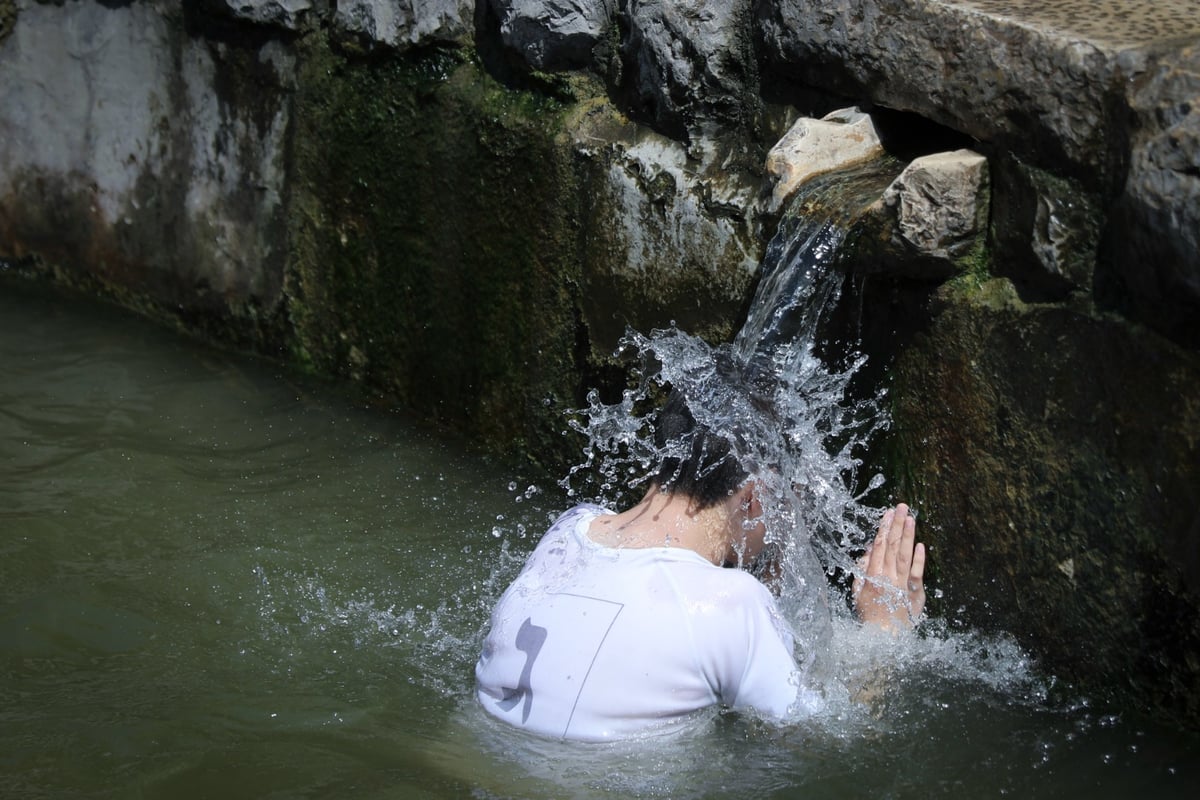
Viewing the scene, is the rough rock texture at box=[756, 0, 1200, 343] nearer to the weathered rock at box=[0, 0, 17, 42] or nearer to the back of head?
the back of head

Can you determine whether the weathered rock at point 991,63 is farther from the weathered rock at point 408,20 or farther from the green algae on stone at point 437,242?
the weathered rock at point 408,20

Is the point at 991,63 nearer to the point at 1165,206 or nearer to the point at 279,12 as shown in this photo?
the point at 1165,206

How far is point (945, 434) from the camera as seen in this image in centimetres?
294

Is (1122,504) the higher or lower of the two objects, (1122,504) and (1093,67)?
the lower

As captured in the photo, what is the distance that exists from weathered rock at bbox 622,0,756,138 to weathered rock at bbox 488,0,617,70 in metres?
0.17

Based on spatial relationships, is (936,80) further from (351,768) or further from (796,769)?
(351,768)

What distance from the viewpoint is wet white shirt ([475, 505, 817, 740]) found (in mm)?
2404

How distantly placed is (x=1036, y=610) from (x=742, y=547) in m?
0.69

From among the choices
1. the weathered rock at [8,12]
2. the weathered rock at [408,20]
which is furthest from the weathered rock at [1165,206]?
the weathered rock at [8,12]

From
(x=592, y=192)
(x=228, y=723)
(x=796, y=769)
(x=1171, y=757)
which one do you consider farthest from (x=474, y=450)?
(x=1171, y=757)

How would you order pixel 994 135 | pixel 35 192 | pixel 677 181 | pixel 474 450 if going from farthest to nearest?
pixel 35 192 < pixel 474 450 < pixel 677 181 < pixel 994 135

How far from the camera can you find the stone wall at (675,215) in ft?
8.52

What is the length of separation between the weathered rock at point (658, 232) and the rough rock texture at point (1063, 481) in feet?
1.99

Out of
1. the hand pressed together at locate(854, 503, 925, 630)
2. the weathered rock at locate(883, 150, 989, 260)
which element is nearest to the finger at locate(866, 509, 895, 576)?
the hand pressed together at locate(854, 503, 925, 630)
